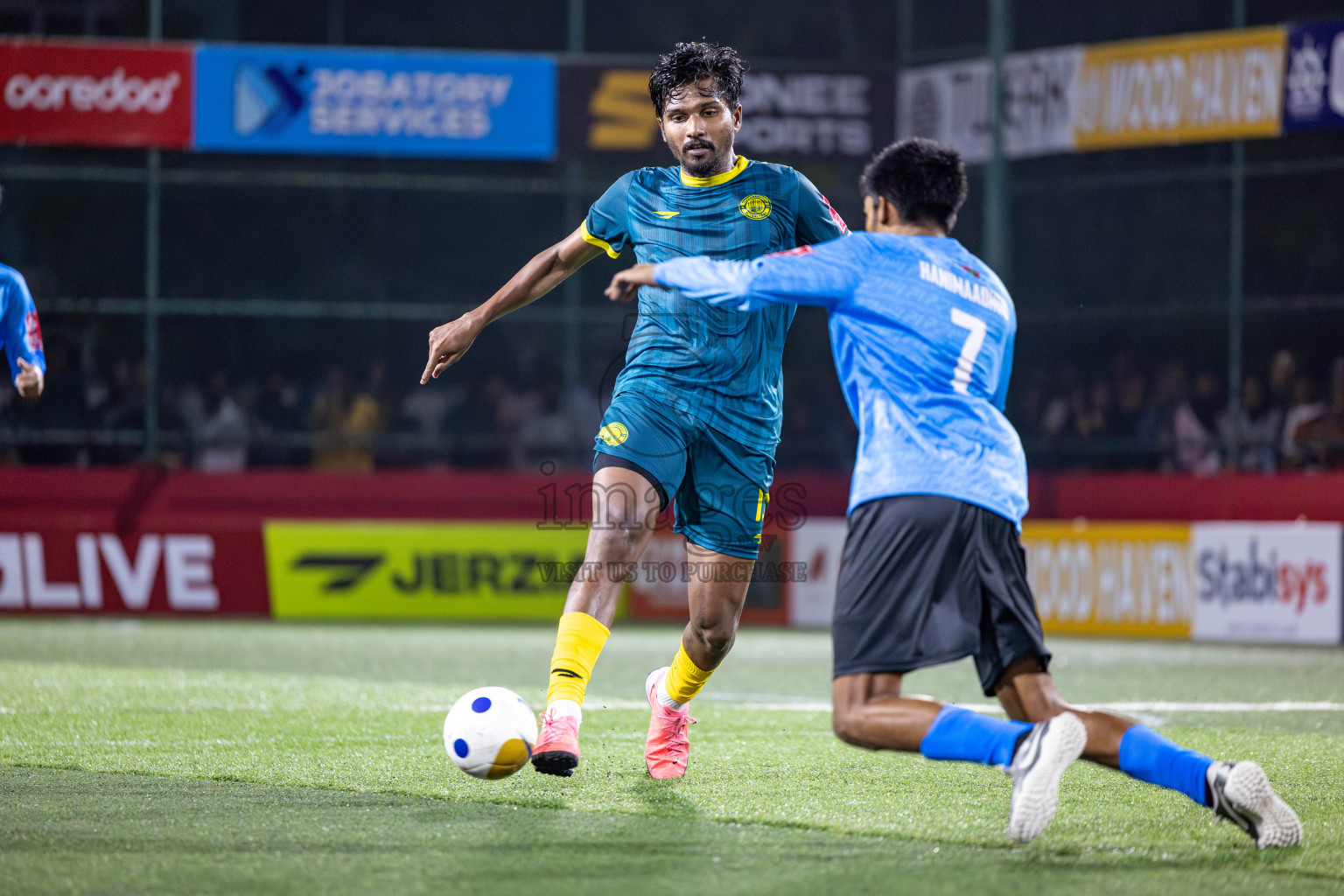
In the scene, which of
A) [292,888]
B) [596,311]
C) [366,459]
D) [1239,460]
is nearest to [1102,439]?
[1239,460]

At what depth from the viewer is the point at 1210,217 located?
2194 centimetres

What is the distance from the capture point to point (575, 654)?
5.11m

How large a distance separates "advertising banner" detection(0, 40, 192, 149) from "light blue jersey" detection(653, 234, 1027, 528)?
15.5 metres

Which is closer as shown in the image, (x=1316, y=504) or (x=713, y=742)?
(x=713, y=742)

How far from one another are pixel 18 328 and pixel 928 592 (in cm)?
587

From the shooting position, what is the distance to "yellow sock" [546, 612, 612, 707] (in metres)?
5.02

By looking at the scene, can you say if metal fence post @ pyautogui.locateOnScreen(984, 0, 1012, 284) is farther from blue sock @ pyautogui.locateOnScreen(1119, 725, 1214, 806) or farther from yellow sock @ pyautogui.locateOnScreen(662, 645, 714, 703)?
blue sock @ pyautogui.locateOnScreen(1119, 725, 1214, 806)

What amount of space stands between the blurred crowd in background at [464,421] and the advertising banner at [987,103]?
2.92 metres

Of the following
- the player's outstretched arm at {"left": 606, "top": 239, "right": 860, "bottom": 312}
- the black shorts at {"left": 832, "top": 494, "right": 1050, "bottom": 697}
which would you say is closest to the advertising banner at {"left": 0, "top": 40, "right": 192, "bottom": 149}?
the player's outstretched arm at {"left": 606, "top": 239, "right": 860, "bottom": 312}

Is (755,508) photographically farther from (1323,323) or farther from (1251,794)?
(1323,323)

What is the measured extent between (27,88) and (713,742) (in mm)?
14849

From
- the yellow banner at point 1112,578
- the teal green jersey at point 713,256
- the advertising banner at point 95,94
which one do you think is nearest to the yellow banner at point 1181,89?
the yellow banner at point 1112,578

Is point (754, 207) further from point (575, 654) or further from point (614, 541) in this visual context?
point (575, 654)

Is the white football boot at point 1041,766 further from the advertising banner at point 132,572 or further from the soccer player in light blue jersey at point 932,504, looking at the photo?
the advertising banner at point 132,572
